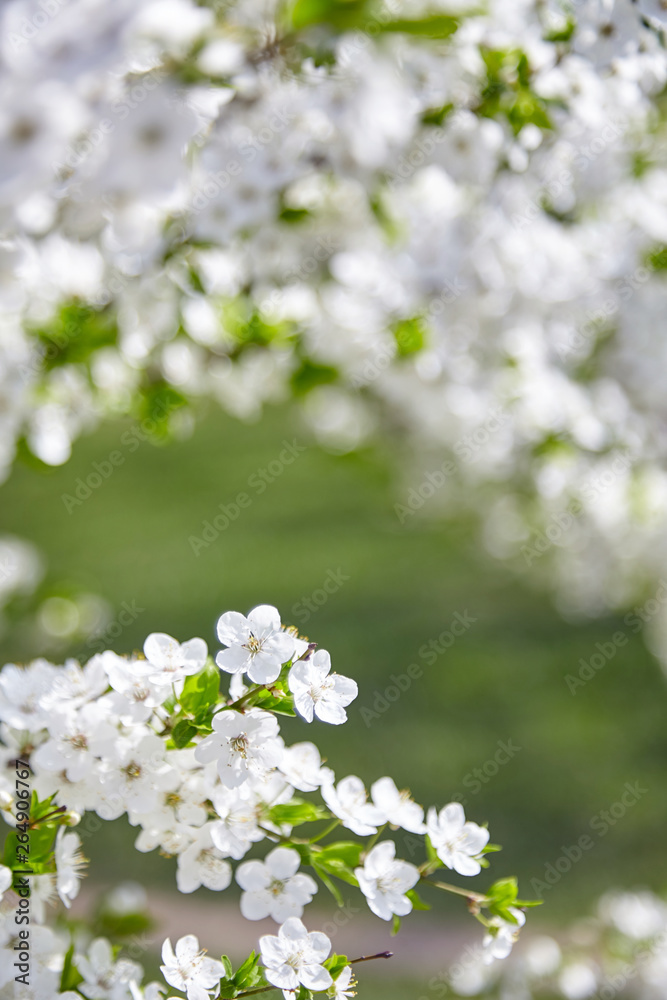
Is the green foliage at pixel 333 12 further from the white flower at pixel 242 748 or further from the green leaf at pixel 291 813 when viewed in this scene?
the green leaf at pixel 291 813

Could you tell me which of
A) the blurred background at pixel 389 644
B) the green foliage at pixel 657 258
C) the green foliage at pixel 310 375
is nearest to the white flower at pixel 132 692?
the green foliage at pixel 310 375

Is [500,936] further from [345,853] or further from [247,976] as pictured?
[247,976]

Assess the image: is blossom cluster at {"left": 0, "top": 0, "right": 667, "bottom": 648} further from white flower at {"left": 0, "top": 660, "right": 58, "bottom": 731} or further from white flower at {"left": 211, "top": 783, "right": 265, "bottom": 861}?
white flower at {"left": 211, "top": 783, "right": 265, "bottom": 861}

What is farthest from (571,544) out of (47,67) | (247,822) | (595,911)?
(47,67)

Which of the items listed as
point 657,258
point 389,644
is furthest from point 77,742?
point 389,644

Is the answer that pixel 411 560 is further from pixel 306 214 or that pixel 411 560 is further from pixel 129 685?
pixel 129 685

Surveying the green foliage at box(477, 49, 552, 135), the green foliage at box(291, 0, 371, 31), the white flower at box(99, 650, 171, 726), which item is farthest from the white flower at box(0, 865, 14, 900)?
the green foliage at box(477, 49, 552, 135)
